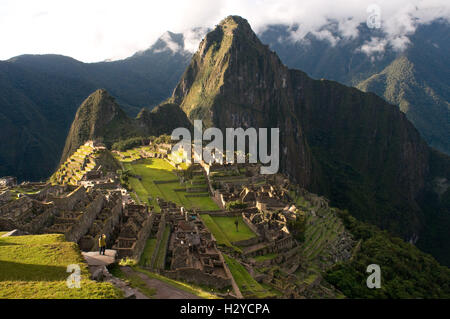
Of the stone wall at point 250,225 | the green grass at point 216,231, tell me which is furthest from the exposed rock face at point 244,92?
the green grass at point 216,231

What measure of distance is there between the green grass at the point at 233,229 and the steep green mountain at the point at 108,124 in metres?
72.3

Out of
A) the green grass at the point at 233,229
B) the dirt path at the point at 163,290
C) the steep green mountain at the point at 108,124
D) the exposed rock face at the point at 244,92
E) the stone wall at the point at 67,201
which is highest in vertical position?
the exposed rock face at the point at 244,92

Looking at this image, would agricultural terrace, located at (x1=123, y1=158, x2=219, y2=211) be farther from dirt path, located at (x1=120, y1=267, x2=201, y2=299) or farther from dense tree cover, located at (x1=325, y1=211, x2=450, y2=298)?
dirt path, located at (x1=120, y1=267, x2=201, y2=299)

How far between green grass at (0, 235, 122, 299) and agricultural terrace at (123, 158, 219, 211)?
21759 millimetres

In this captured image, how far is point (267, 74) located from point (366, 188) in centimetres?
7835

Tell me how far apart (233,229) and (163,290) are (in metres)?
20.8

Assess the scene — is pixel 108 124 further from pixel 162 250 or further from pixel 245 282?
pixel 245 282

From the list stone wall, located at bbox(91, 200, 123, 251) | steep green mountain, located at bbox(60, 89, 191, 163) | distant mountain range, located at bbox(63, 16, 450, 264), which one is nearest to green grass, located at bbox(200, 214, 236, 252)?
stone wall, located at bbox(91, 200, 123, 251)

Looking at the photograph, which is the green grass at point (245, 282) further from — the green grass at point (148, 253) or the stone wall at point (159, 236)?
the green grass at point (148, 253)

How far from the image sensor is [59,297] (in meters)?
10.4

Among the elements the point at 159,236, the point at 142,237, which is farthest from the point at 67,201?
the point at 159,236

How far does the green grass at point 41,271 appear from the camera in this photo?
35.3 feet

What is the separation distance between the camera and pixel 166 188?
1964 inches
